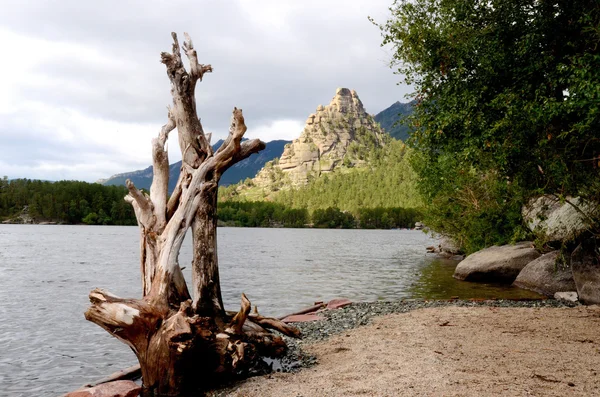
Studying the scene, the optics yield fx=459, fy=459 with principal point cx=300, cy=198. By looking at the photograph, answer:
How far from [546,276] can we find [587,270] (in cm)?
494

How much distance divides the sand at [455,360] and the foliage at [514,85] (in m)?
5.30

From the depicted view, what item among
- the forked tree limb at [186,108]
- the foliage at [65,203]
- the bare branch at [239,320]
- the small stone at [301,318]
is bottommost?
the small stone at [301,318]

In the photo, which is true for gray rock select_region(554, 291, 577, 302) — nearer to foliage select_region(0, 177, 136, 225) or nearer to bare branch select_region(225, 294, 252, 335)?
bare branch select_region(225, 294, 252, 335)

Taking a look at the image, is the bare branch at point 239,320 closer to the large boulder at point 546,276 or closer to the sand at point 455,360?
the sand at point 455,360

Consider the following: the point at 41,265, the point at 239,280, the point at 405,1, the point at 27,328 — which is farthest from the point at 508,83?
the point at 41,265

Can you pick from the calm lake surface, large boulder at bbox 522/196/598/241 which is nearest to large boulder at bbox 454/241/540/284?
the calm lake surface

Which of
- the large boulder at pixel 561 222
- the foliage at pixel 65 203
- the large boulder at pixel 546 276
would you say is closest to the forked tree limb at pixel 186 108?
the large boulder at pixel 561 222

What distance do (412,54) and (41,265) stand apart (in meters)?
40.7

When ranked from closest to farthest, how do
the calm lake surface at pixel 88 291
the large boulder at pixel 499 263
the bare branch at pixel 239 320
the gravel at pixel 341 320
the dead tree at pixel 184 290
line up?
1. the dead tree at pixel 184 290
2. the bare branch at pixel 239 320
3. the gravel at pixel 341 320
4. the calm lake surface at pixel 88 291
5. the large boulder at pixel 499 263

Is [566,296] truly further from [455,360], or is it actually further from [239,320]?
[239,320]

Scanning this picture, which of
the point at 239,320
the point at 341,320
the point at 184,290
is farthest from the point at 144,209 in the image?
the point at 341,320

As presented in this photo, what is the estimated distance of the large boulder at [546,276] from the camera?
23062mm

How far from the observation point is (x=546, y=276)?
24.1m

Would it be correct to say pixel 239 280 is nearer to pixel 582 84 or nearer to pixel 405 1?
pixel 405 1
